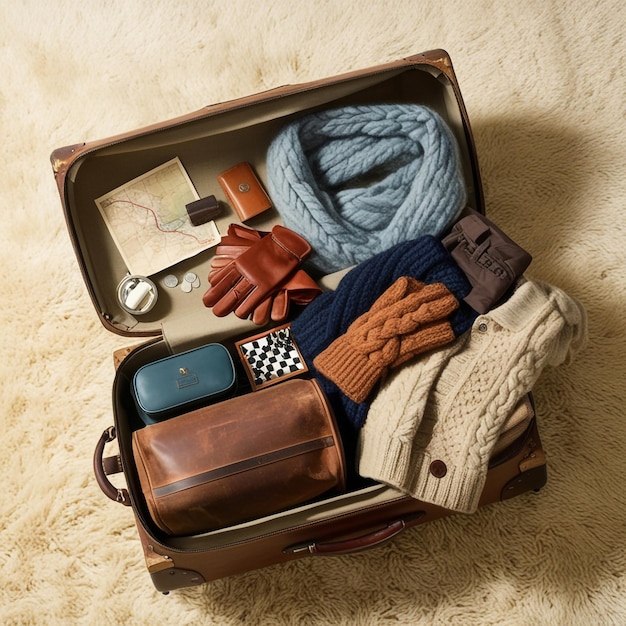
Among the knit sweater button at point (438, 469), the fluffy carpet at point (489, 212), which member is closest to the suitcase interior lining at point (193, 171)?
the knit sweater button at point (438, 469)

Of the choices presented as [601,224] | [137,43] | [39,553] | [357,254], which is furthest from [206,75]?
[39,553]

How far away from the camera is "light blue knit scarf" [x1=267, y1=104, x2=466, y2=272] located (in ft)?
4.60

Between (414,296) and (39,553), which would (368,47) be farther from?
(39,553)

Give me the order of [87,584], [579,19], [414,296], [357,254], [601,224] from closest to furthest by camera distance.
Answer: [414,296] < [357,254] < [87,584] < [601,224] < [579,19]

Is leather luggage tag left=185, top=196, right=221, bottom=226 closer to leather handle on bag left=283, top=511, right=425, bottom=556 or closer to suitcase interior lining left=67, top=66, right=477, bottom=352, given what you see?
suitcase interior lining left=67, top=66, right=477, bottom=352

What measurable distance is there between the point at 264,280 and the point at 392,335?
0.33 meters

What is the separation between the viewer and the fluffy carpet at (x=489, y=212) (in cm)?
158

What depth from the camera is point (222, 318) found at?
148 cm

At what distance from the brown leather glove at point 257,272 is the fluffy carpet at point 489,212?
1.51ft

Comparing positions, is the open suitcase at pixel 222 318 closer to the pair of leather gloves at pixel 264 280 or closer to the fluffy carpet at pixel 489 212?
the pair of leather gloves at pixel 264 280

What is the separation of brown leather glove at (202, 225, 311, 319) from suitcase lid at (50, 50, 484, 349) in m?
0.04

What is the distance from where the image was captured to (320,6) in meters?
1.89

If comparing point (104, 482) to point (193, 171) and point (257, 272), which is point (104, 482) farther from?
point (193, 171)

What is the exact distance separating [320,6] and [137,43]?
0.56 meters
